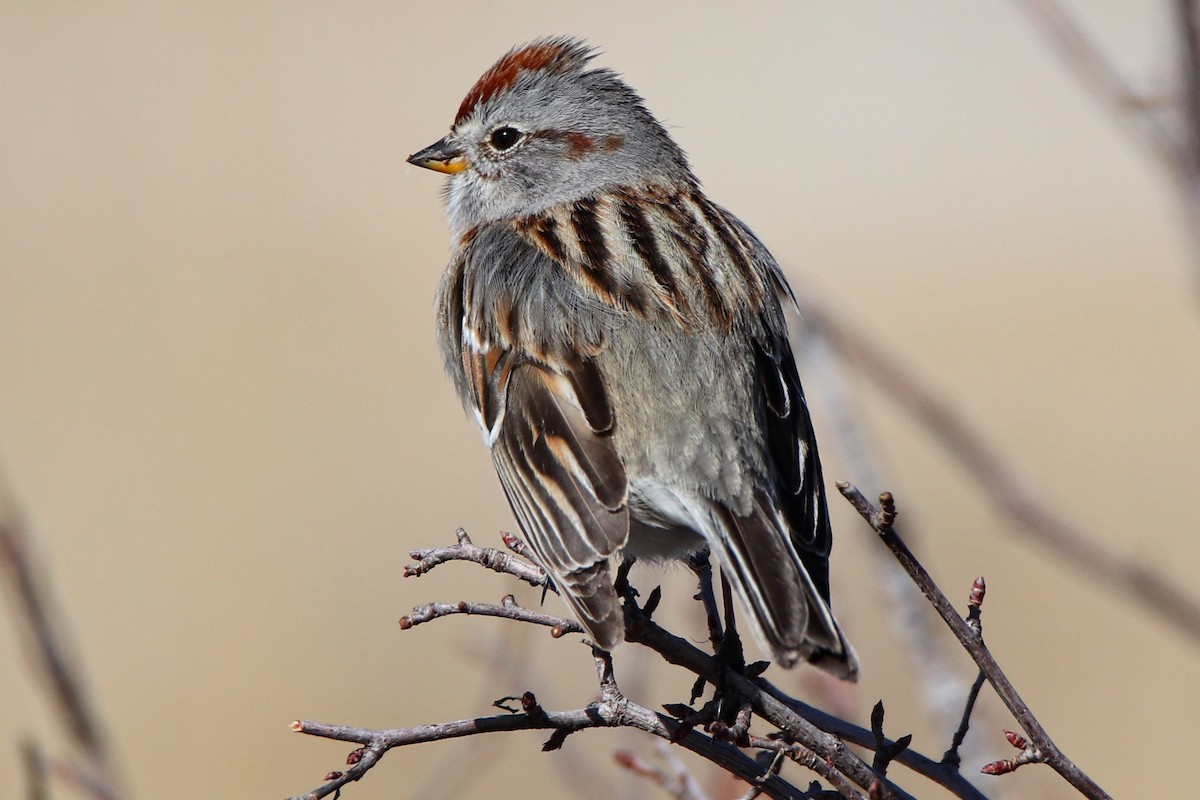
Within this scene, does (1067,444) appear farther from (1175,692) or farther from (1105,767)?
(1105,767)

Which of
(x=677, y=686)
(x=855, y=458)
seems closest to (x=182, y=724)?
(x=677, y=686)

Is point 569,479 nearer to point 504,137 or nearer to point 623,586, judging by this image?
point 623,586

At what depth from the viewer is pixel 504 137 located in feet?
14.5

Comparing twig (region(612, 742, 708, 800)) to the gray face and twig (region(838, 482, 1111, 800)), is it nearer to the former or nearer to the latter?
twig (region(838, 482, 1111, 800))

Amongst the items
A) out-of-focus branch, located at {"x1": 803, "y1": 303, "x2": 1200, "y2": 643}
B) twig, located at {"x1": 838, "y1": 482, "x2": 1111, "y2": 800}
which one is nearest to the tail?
out-of-focus branch, located at {"x1": 803, "y1": 303, "x2": 1200, "y2": 643}

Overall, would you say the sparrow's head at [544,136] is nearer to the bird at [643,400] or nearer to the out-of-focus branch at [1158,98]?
A: the bird at [643,400]

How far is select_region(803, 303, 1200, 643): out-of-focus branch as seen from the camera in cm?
241

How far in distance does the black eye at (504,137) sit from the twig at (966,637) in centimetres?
262

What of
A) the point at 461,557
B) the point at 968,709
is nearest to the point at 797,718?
the point at 968,709

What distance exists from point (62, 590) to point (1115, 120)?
371 inches

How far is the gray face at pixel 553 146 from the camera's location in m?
4.27

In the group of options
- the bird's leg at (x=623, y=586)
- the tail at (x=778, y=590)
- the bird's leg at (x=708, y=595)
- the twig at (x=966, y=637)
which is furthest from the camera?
the bird's leg at (x=623, y=586)

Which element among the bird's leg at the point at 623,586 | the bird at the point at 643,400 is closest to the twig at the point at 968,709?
the bird at the point at 643,400

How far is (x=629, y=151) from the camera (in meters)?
4.35
